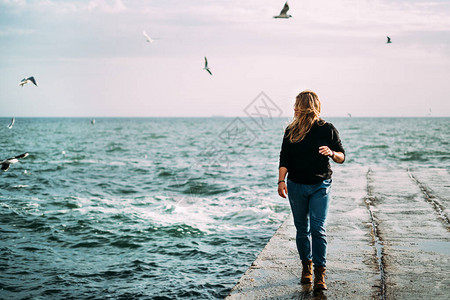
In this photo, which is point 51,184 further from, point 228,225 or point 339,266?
point 339,266

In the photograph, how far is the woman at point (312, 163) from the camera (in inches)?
153

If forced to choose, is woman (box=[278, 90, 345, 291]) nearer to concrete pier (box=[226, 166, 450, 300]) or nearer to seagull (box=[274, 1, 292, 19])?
concrete pier (box=[226, 166, 450, 300])

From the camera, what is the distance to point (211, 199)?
43.5 ft

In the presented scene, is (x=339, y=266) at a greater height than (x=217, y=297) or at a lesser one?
greater

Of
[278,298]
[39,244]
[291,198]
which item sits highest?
[291,198]

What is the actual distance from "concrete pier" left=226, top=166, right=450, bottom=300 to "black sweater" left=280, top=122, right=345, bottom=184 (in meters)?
1.10

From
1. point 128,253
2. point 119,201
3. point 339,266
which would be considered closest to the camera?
point 339,266

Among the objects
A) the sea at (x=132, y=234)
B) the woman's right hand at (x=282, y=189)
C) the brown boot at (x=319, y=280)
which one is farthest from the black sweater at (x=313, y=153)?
the sea at (x=132, y=234)

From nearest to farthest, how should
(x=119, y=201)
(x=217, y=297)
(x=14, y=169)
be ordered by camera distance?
(x=217, y=297)
(x=119, y=201)
(x=14, y=169)

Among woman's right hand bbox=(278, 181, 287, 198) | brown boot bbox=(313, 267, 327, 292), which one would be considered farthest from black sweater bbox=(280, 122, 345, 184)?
brown boot bbox=(313, 267, 327, 292)

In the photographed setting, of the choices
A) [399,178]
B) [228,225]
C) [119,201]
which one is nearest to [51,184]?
[119,201]

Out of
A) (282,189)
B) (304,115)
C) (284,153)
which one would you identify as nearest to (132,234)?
(282,189)

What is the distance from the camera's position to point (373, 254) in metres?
5.08

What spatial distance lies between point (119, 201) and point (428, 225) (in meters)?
9.20
